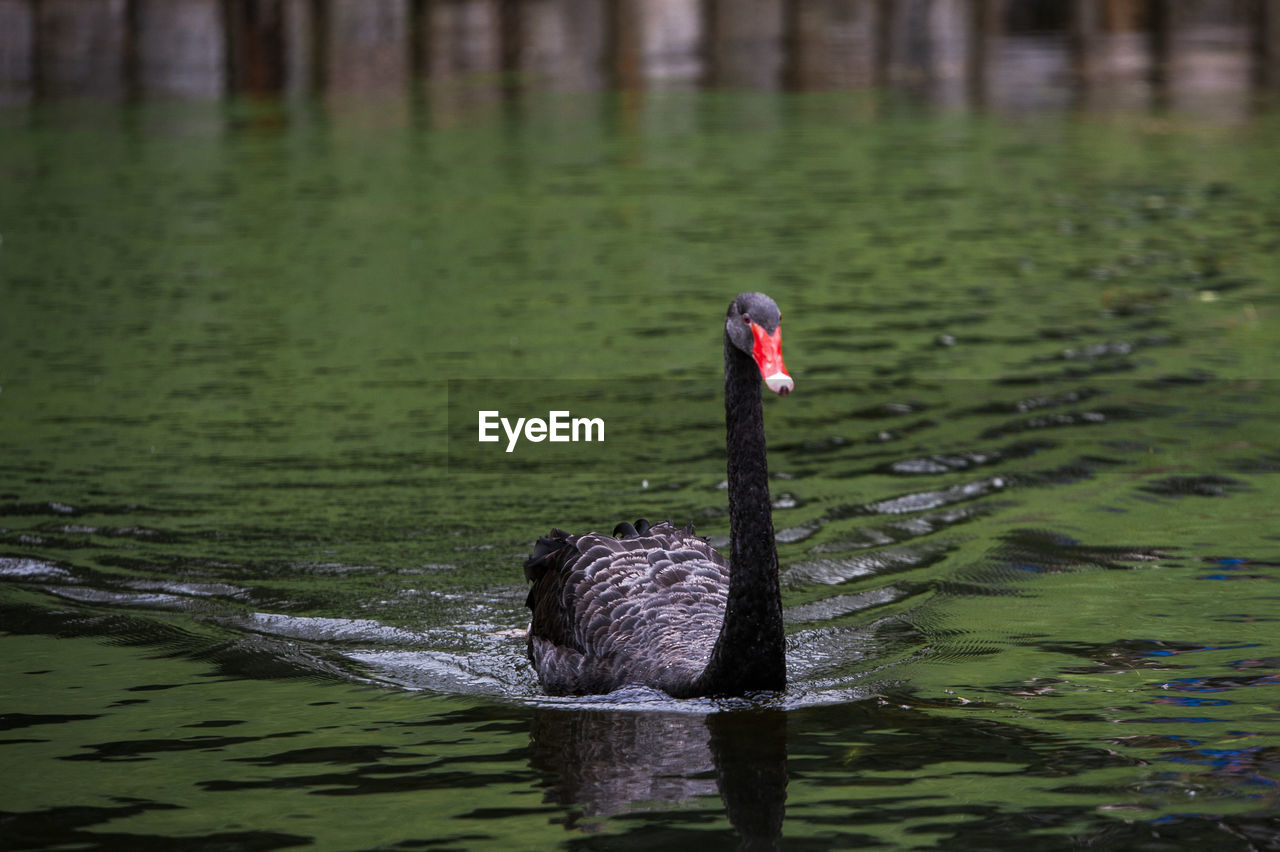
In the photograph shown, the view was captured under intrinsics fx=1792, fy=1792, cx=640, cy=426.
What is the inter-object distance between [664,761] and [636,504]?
3.32 metres

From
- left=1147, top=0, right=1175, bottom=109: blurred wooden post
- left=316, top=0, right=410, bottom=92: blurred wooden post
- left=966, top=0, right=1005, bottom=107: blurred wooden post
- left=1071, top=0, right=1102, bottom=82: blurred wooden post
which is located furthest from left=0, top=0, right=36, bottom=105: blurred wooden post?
left=1147, top=0, right=1175, bottom=109: blurred wooden post

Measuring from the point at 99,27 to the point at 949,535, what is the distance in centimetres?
3589

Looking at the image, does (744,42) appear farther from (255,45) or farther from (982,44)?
(255,45)

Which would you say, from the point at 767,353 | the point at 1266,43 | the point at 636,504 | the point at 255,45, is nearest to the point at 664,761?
the point at 767,353

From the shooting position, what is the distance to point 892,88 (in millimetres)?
30250

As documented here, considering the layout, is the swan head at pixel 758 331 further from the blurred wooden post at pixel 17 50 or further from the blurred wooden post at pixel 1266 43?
the blurred wooden post at pixel 17 50

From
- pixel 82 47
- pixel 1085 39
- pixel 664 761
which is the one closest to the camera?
pixel 664 761

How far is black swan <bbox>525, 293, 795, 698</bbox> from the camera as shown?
5.76 meters

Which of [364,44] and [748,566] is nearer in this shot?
[748,566]

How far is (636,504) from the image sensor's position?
883 centimetres

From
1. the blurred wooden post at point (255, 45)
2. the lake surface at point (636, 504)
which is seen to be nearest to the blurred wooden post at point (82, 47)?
the blurred wooden post at point (255, 45)

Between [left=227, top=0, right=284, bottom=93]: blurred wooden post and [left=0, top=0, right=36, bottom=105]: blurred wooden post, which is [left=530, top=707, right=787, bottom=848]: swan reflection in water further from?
[left=227, top=0, right=284, bottom=93]: blurred wooden post

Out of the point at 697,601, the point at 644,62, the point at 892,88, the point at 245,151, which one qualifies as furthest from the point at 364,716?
the point at 644,62

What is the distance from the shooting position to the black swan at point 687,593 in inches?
227
